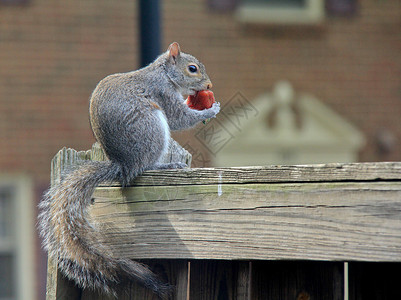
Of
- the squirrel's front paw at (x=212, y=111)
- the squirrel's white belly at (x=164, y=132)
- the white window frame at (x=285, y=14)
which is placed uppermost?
the white window frame at (x=285, y=14)

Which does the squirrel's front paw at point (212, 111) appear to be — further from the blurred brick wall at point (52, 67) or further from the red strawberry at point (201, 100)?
the blurred brick wall at point (52, 67)

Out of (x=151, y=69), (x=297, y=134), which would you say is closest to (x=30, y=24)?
(x=297, y=134)

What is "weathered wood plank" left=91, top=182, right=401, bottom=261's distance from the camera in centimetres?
125

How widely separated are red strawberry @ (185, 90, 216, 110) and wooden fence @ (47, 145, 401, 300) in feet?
3.54

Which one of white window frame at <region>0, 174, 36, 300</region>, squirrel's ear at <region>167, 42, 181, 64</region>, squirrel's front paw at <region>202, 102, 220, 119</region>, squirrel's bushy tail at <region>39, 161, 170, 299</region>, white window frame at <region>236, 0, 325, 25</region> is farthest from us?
white window frame at <region>236, 0, 325, 25</region>

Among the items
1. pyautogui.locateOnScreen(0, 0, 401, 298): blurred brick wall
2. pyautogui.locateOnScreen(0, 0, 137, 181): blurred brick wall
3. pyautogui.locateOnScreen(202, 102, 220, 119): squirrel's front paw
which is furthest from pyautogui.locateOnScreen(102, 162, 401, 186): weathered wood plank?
pyautogui.locateOnScreen(0, 0, 137, 181): blurred brick wall

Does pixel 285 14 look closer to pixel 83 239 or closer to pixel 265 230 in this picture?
pixel 83 239

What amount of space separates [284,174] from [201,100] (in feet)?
4.94

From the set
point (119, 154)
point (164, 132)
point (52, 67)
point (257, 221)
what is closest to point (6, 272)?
point (52, 67)

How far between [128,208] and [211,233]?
0.27 metres

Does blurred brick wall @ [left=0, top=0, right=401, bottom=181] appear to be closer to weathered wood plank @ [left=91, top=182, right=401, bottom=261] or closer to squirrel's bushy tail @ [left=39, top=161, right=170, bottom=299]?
squirrel's bushy tail @ [left=39, top=161, right=170, bottom=299]

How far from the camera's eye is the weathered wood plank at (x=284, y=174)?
1250 mm

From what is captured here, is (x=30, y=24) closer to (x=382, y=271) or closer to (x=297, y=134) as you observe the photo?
(x=297, y=134)

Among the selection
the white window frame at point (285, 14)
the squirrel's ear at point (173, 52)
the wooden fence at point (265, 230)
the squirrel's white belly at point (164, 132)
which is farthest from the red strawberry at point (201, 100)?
the white window frame at point (285, 14)
